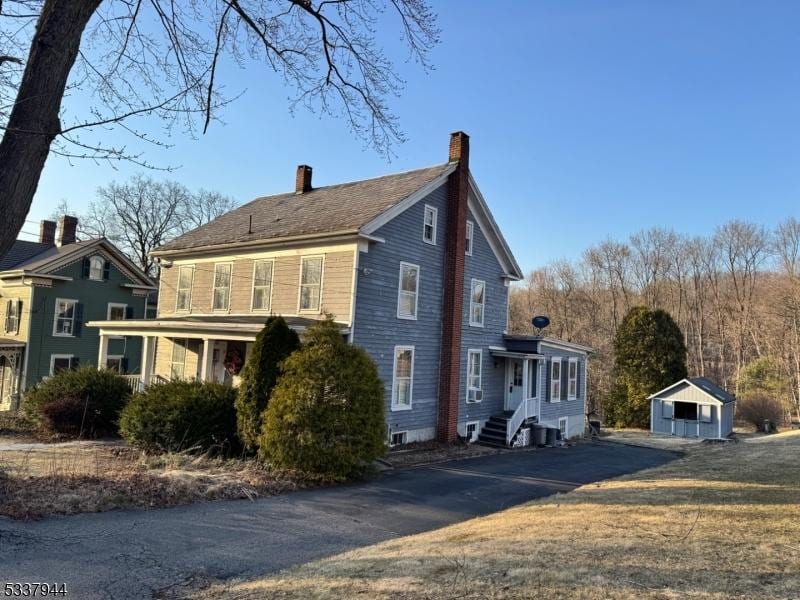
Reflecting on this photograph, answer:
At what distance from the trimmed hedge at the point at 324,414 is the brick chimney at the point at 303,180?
1180 cm

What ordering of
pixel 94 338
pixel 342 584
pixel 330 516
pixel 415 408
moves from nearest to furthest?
pixel 342 584 < pixel 330 516 < pixel 415 408 < pixel 94 338

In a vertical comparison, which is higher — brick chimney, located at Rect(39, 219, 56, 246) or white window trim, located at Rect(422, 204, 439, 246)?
brick chimney, located at Rect(39, 219, 56, 246)

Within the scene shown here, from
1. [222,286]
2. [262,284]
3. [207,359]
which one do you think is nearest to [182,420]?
[207,359]

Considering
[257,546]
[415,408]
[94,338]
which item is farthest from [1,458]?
[94,338]

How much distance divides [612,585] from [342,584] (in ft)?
8.08

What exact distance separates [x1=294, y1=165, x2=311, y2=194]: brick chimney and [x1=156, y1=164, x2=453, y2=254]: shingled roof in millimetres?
288

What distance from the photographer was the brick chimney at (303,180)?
2356 cm

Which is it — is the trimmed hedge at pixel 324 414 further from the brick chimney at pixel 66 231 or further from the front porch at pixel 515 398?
the brick chimney at pixel 66 231

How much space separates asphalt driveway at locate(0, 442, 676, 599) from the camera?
6.14 m

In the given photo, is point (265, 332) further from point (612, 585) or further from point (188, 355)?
point (612, 585)

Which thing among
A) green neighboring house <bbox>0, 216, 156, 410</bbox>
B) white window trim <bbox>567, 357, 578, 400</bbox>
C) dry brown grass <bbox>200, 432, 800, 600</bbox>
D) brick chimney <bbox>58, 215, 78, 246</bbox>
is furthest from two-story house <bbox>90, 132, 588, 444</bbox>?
brick chimney <bbox>58, 215, 78, 246</bbox>

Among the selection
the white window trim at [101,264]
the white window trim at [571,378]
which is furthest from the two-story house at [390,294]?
the white window trim at [101,264]

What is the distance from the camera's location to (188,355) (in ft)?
69.6

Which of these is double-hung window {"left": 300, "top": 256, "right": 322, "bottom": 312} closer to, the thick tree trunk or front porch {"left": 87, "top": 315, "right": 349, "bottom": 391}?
front porch {"left": 87, "top": 315, "right": 349, "bottom": 391}
